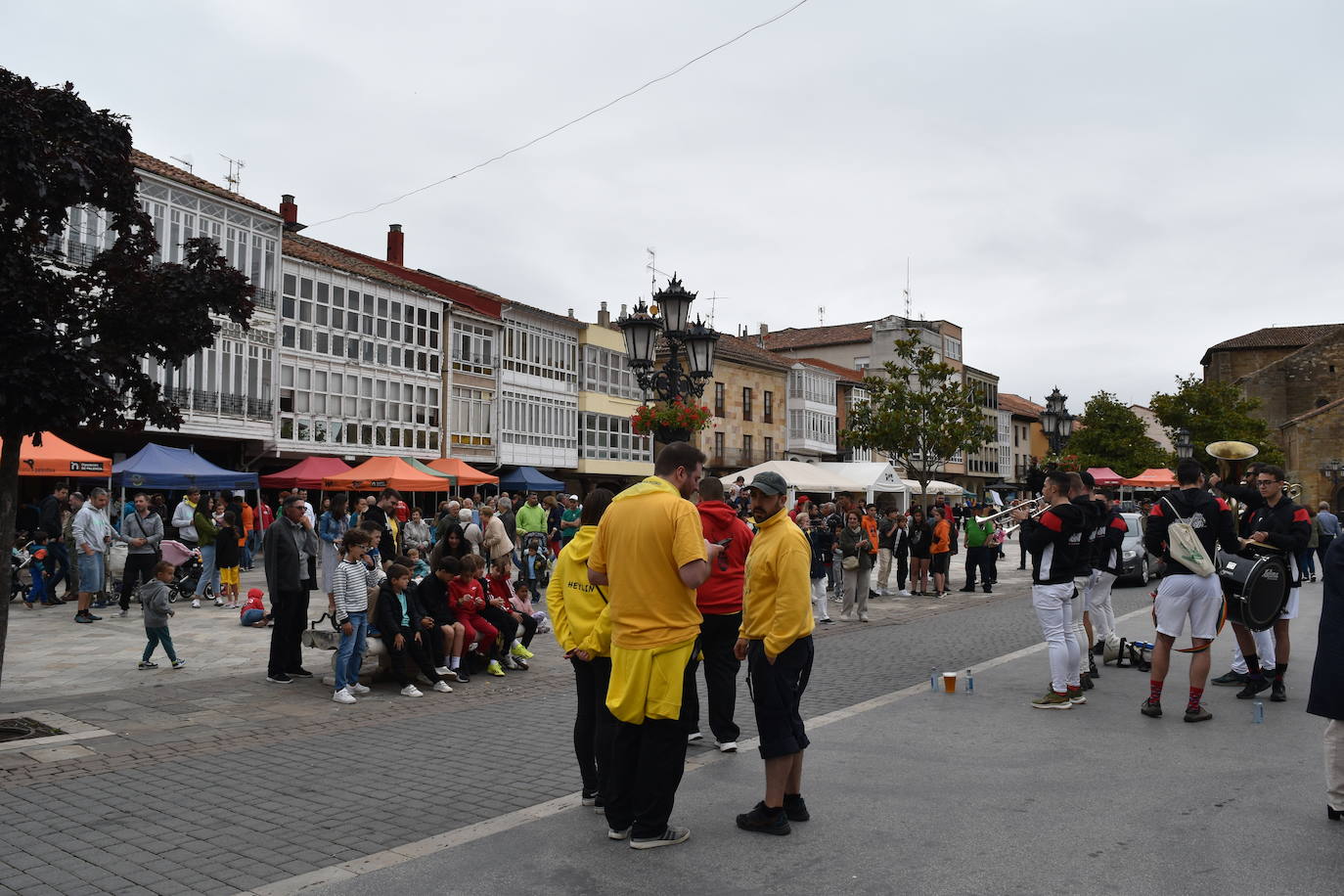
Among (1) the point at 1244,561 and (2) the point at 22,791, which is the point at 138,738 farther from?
(1) the point at 1244,561

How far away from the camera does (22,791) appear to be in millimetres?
6008

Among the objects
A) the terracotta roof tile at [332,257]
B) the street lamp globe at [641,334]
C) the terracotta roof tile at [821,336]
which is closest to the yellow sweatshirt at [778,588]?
the street lamp globe at [641,334]

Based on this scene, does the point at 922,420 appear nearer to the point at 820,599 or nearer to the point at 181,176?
the point at 820,599

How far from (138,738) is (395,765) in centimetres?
218

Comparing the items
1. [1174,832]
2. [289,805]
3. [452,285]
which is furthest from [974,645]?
[452,285]

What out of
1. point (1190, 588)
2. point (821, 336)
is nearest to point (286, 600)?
point (1190, 588)

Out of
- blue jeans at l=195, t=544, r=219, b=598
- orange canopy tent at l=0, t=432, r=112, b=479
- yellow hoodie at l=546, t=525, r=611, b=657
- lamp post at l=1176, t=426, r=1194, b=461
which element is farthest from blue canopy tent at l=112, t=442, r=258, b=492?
lamp post at l=1176, t=426, r=1194, b=461

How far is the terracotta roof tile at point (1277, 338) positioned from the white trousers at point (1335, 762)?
297 ft

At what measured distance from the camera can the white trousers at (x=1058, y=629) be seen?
26.7 ft

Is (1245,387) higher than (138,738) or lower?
higher

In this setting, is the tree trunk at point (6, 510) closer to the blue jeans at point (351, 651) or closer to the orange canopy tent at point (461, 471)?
the blue jeans at point (351, 651)

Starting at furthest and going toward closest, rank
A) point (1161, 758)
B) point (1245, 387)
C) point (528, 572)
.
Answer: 1. point (1245, 387)
2. point (528, 572)
3. point (1161, 758)

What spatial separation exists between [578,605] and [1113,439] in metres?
57.6

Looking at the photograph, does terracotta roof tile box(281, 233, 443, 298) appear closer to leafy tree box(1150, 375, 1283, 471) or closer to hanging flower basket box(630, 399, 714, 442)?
hanging flower basket box(630, 399, 714, 442)
